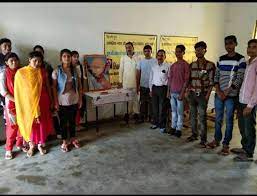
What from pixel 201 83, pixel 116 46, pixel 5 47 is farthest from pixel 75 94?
pixel 116 46

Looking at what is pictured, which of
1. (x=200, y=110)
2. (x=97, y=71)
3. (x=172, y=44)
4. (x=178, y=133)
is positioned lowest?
(x=178, y=133)

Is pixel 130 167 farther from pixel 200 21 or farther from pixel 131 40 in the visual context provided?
pixel 200 21

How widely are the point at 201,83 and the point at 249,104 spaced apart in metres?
0.79

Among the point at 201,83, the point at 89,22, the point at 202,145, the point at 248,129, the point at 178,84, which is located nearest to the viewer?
the point at 248,129

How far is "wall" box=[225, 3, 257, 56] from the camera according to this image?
6.05 meters

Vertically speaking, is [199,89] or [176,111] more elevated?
[199,89]

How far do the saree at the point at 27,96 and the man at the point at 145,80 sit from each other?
1940mm

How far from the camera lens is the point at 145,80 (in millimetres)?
4797

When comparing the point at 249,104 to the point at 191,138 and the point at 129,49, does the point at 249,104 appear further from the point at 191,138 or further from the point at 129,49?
the point at 129,49

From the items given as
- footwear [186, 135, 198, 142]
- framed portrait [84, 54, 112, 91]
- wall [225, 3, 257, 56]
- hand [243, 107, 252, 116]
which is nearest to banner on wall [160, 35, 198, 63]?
wall [225, 3, 257, 56]

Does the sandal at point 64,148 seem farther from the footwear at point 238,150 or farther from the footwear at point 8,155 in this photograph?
the footwear at point 238,150

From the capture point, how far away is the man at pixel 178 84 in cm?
396

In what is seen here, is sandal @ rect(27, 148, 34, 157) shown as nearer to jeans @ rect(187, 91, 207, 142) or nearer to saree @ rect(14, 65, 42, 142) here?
saree @ rect(14, 65, 42, 142)

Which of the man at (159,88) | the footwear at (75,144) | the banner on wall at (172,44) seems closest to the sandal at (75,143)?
the footwear at (75,144)
